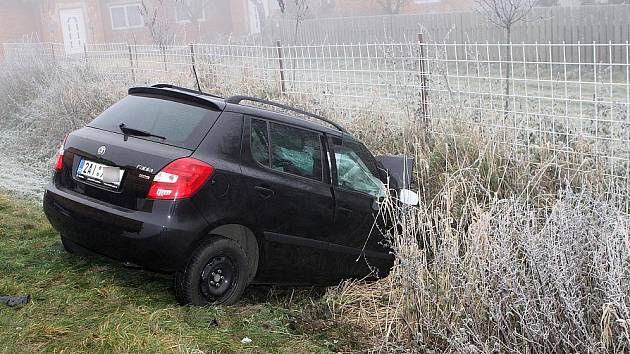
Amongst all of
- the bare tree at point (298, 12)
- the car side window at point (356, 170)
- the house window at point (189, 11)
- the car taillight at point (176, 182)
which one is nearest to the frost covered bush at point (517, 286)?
the car side window at point (356, 170)

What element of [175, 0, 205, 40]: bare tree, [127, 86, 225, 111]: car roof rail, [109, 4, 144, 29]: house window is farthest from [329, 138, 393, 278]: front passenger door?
[109, 4, 144, 29]: house window

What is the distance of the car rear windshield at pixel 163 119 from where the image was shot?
458 centimetres

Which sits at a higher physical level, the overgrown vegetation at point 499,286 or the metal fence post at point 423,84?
the metal fence post at point 423,84

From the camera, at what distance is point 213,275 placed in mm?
4578

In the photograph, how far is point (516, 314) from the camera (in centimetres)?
405

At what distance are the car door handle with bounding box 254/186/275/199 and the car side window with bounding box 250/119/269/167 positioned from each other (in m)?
0.18

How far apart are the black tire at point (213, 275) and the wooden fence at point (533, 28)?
10.6 metres

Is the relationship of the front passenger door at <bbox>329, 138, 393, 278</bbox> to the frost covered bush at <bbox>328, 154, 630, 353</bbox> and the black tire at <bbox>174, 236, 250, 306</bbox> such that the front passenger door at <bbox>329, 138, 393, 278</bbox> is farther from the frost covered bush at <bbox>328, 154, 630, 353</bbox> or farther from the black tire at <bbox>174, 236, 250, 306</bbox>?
the black tire at <bbox>174, 236, 250, 306</bbox>

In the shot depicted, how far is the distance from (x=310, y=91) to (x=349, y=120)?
1144 mm

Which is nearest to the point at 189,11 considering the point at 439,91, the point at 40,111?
the point at 40,111

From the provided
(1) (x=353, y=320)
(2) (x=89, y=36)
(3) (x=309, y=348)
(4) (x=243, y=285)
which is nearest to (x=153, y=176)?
(4) (x=243, y=285)

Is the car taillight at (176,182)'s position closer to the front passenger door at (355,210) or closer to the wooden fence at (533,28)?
the front passenger door at (355,210)

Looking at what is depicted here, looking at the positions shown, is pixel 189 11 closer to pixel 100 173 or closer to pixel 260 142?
pixel 260 142

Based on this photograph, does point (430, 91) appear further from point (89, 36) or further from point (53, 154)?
point (89, 36)
